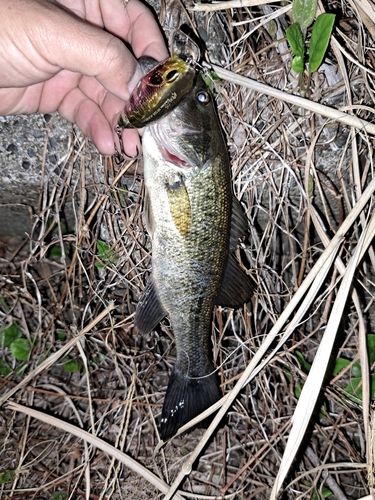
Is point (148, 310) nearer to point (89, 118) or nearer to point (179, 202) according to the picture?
point (179, 202)

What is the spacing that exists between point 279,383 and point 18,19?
2.31 m

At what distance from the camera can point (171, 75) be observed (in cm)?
160

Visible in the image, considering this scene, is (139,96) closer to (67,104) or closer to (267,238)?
(67,104)

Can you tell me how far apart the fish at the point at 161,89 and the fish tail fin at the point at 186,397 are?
134cm

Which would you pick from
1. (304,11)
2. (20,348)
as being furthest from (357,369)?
(20,348)

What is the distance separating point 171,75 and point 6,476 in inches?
101

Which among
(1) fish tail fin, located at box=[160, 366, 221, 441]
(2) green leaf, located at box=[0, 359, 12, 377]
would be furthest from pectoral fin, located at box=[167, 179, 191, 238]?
(2) green leaf, located at box=[0, 359, 12, 377]

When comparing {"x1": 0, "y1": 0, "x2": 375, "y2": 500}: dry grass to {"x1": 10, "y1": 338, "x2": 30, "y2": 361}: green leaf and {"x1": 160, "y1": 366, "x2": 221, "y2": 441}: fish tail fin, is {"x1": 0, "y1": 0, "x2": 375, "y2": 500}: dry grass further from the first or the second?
{"x1": 160, "y1": 366, "x2": 221, "y2": 441}: fish tail fin

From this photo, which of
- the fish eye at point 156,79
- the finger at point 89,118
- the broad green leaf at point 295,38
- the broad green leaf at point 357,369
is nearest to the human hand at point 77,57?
the finger at point 89,118

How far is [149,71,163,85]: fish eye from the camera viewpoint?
5.27 ft

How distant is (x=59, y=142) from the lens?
103 inches

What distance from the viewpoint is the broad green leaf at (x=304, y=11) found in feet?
7.01

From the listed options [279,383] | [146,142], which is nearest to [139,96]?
[146,142]

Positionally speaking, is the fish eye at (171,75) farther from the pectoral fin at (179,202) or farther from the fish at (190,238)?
the pectoral fin at (179,202)
